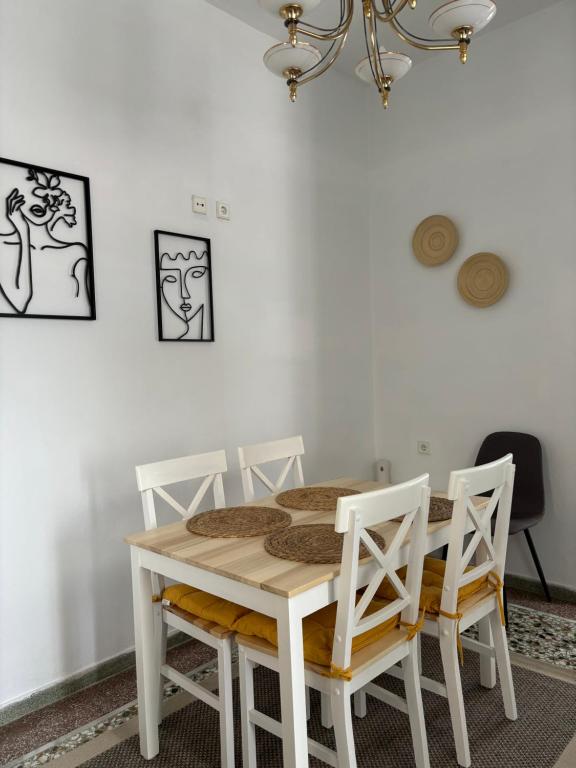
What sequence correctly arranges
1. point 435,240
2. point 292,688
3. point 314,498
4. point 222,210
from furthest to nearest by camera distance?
point 435,240 → point 222,210 → point 314,498 → point 292,688

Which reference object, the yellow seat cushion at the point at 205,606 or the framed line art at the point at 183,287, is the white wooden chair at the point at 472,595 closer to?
the yellow seat cushion at the point at 205,606

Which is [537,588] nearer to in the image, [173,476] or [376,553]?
[376,553]

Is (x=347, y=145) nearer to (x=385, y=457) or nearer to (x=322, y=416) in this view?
(x=322, y=416)

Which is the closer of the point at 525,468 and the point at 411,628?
the point at 411,628

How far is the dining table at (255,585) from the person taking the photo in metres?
1.39

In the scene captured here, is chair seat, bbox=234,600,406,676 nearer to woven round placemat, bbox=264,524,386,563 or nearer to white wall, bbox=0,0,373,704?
woven round placemat, bbox=264,524,386,563

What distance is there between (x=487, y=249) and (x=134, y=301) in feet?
6.33

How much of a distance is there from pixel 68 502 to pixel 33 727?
0.78m

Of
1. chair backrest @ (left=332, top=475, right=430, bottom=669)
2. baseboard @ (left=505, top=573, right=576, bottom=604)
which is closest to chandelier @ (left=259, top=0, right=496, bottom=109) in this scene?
Answer: chair backrest @ (left=332, top=475, right=430, bottom=669)

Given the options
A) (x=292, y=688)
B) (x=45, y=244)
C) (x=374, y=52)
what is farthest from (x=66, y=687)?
(x=374, y=52)

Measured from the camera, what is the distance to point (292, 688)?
1385mm

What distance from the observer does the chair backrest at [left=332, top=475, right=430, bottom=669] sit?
1.42 m

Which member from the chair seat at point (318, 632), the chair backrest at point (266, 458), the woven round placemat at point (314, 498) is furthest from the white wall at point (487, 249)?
the chair seat at point (318, 632)

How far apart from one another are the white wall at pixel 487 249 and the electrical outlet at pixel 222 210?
1200 mm
